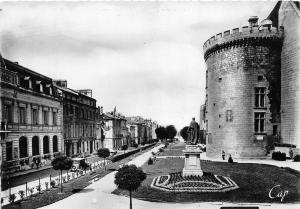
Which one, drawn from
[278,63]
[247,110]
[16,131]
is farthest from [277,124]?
[16,131]

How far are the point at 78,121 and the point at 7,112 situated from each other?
19.7 meters

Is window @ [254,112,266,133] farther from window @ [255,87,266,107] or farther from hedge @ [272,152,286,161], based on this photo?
hedge @ [272,152,286,161]

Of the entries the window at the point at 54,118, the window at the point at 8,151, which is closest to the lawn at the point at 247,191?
the window at the point at 8,151

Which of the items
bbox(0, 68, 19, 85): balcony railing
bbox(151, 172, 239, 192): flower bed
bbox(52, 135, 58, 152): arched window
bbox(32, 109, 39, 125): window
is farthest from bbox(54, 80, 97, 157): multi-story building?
bbox(151, 172, 239, 192): flower bed

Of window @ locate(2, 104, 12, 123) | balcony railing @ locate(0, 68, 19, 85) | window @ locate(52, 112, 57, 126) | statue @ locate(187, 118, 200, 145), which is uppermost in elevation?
balcony railing @ locate(0, 68, 19, 85)

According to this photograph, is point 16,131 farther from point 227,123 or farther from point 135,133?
point 135,133

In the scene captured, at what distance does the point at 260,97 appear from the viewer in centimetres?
3241

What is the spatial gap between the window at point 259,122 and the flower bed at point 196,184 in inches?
562

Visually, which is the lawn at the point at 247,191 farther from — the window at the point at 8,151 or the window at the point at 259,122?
the window at the point at 8,151

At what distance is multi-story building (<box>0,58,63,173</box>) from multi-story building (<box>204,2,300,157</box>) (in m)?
21.3

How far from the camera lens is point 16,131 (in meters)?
25.2

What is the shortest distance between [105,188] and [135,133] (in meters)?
75.8

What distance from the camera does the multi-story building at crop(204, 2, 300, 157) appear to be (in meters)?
31.3

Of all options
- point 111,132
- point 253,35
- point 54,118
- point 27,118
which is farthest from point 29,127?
point 111,132
